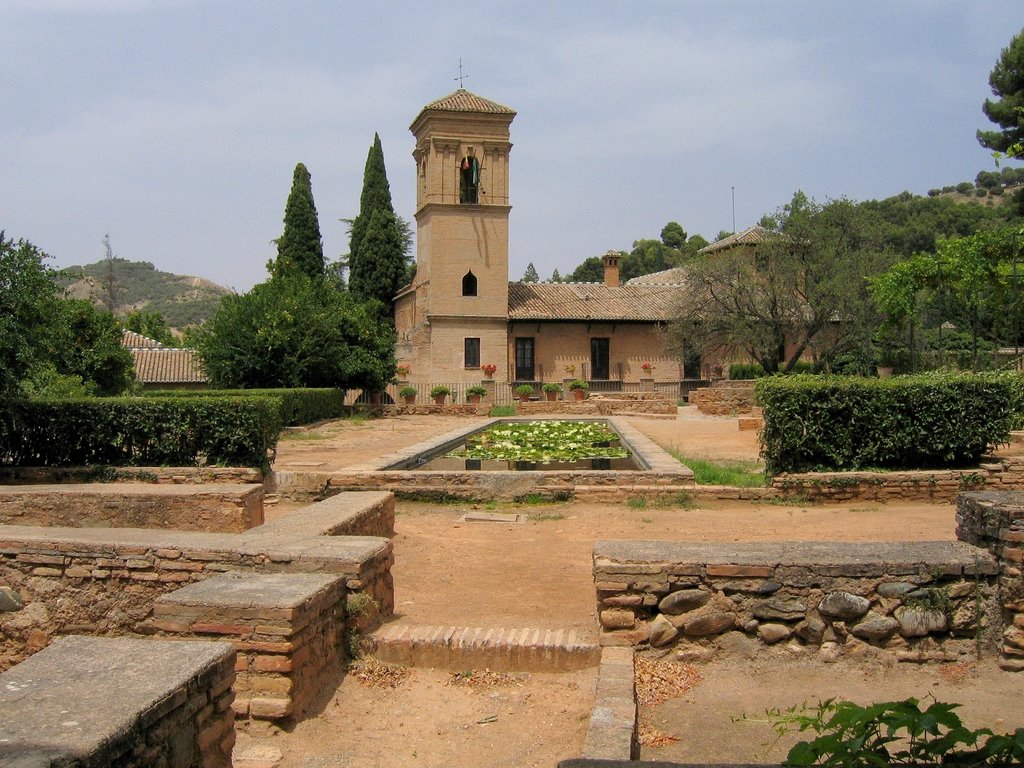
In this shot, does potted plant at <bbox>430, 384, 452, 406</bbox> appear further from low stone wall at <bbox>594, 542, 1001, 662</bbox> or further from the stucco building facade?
low stone wall at <bbox>594, 542, 1001, 662</bbox>

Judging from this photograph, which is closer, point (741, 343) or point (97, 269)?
point (741, 343)

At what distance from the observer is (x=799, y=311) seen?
32.1 meters

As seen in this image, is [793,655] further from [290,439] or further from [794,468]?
[290,439]

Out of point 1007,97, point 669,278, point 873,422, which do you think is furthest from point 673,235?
point 873,422

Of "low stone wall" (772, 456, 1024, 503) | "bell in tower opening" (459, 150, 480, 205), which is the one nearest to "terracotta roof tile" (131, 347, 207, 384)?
"bell in tower opening" (459, 150, 480, 205)

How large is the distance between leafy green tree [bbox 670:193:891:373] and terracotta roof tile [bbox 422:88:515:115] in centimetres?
977

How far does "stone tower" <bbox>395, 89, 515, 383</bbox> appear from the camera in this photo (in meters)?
35.2

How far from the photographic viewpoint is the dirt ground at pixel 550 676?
3941 mm

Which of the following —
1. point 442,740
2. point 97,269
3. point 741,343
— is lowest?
point 442,740

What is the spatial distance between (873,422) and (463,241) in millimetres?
26498

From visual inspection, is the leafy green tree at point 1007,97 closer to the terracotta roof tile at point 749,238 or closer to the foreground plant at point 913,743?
the terracotta roof tile at point 749,238

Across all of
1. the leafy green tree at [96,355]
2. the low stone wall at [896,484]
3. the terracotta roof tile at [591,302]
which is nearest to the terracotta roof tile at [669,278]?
the terracotta roof tile at [591,302]

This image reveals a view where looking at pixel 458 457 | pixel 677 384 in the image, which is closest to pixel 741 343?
pixel 677 384

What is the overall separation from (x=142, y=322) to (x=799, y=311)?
3460 centimetres
